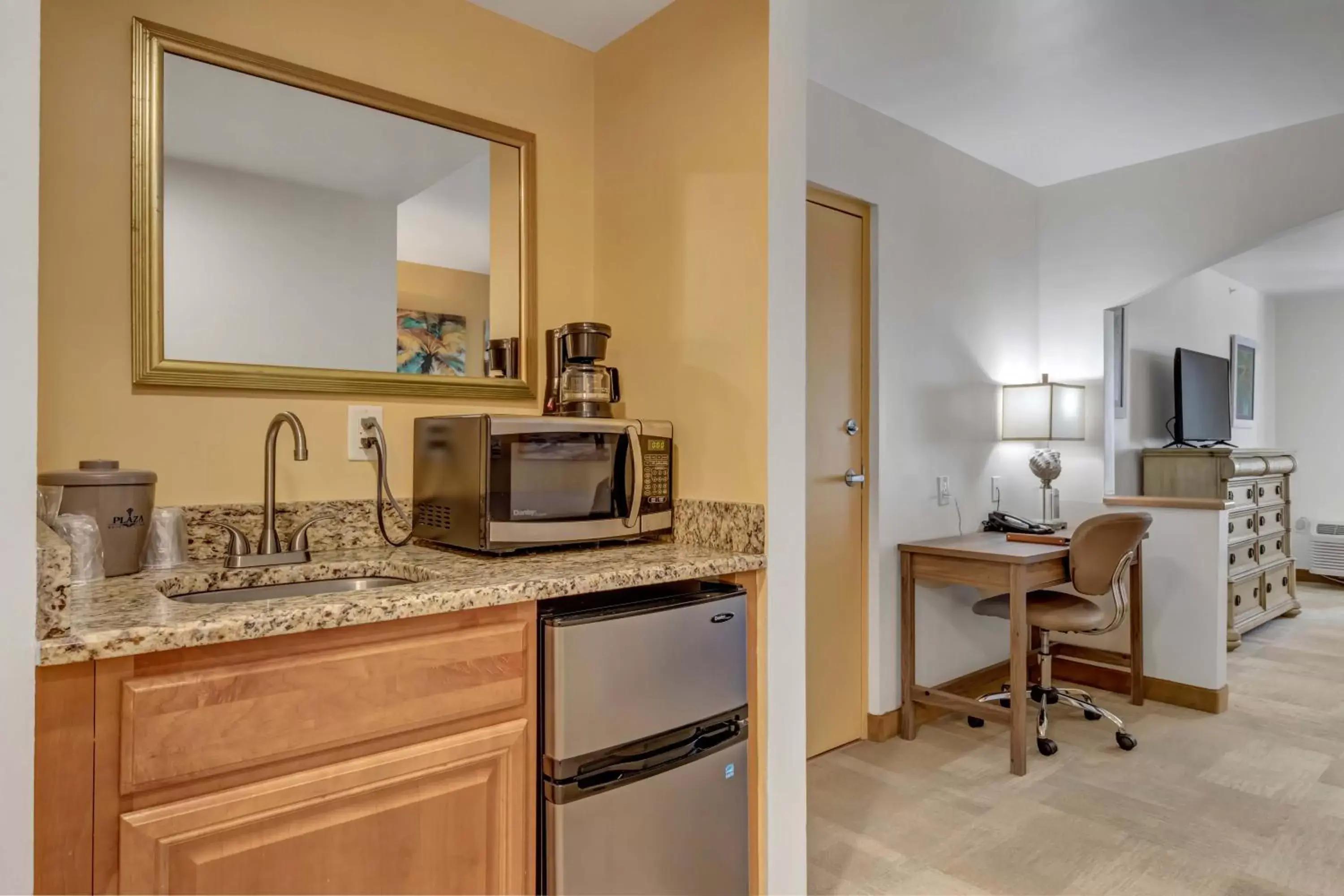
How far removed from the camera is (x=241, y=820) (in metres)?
1.08

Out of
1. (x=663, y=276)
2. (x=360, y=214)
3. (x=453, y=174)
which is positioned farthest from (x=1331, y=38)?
(x=360, y=214)

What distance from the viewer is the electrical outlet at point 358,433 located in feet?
5.97

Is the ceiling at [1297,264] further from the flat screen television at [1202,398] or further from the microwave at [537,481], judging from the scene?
the microwave at [537,481]

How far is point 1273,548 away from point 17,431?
6301 millimetres

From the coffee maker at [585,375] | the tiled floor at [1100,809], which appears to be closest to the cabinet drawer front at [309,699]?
the coffee maker at [585,375]

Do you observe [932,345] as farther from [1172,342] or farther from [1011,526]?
[1172,342]

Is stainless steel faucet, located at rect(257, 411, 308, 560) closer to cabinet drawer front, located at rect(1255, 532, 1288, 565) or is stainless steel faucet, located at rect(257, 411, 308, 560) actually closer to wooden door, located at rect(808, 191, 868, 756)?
wooden door, located at rect(808, 191, 868, 756)

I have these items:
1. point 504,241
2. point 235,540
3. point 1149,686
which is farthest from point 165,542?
point 1149,686

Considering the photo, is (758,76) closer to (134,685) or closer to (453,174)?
(453,174)

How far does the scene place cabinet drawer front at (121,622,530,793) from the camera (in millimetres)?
1007

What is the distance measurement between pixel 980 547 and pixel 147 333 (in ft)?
9.00

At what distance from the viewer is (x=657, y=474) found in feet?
6.18

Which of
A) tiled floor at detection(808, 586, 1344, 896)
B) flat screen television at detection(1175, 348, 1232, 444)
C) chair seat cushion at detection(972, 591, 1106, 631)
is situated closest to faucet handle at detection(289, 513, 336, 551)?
tiled floor at detection(808, 586, 1344, 896)

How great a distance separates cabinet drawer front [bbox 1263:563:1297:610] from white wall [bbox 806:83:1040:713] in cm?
238
